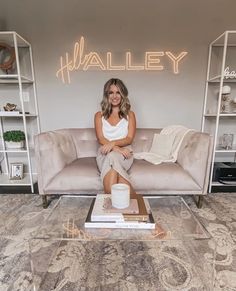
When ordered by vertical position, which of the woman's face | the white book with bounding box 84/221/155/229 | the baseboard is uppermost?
the woman's face

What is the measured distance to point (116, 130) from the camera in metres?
1.92

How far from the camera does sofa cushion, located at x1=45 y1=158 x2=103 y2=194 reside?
172 cm

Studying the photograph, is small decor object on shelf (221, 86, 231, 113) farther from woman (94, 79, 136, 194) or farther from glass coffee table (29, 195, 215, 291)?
glass coffee table (29, 195, 215, 291)

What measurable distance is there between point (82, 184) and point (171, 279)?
0.94 metres

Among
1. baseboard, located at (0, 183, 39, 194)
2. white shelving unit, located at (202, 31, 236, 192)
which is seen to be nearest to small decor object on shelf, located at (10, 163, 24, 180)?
baseboard, located at (0, 183, 39, 194)

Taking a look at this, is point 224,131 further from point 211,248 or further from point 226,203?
point 211,248

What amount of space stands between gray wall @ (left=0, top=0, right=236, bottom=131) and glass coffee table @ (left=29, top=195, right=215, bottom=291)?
55.0 inches

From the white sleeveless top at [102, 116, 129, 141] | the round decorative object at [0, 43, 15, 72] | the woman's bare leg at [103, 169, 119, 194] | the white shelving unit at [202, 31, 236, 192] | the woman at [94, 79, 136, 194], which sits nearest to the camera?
the woman's bare leg at [103, 169, 119, 194]

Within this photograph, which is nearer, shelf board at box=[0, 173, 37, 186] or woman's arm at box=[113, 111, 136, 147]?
woman's arm at box=[113, 111, 136, 147]

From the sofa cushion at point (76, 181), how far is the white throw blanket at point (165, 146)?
507mm

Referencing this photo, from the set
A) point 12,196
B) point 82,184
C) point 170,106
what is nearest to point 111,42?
point 170,106

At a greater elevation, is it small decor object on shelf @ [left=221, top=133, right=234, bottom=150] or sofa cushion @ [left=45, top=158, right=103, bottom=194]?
small decor object on shelf @ [left=221, top=133, right=234, bottom=150]

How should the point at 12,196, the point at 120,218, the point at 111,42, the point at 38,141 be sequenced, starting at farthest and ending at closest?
the point at 111,42
the point at 12,196
the point at 38,141
the point at 120,218

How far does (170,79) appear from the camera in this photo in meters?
2.39
